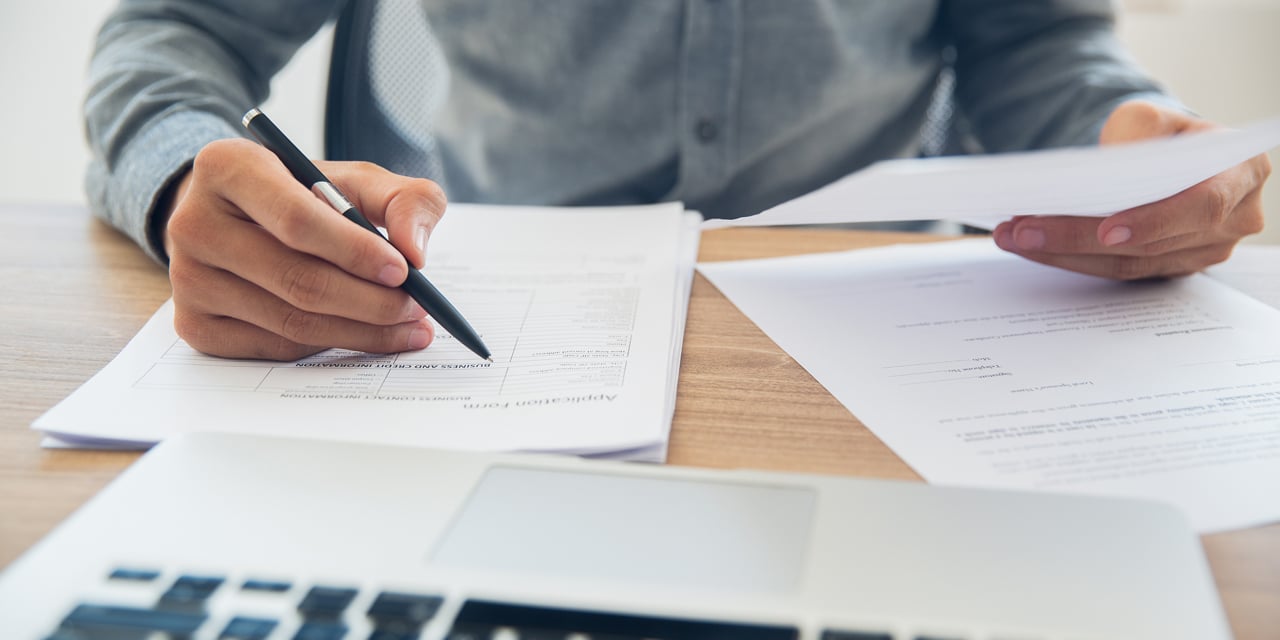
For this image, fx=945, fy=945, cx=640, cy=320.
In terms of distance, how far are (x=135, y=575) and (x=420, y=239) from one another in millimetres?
231

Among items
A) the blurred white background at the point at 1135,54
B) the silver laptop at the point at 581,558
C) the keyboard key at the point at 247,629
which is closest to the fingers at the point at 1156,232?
the silver laptop at the point at 581,558

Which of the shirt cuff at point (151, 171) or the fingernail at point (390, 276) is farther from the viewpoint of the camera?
the shirt cuff at point (151, 171)

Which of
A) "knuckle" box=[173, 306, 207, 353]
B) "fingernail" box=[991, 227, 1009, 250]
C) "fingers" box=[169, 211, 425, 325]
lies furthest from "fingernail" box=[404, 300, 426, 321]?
"fingernail" box=[991, 227, 1009, 250]

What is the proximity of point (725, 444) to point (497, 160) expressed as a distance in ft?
1.83

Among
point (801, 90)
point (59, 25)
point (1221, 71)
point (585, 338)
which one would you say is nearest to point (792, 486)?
point (585, 338)

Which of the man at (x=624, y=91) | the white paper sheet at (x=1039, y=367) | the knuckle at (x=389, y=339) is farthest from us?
the man at (x=624, y=91)

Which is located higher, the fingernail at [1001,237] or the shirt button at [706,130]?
the shirt button at [706,130]

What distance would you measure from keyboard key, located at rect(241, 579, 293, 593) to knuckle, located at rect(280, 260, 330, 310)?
196 millimetres

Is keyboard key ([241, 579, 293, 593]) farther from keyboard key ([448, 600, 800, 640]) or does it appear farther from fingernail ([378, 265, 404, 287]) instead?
fingernail ([378, 265, 404, 287])

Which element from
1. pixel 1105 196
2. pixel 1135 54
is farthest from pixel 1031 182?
pixel 1135 54

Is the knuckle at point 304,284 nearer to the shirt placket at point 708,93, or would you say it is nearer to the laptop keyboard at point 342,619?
the laptop keyboard at point 342,619

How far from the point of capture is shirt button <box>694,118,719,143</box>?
832mm

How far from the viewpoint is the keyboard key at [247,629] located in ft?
0.86

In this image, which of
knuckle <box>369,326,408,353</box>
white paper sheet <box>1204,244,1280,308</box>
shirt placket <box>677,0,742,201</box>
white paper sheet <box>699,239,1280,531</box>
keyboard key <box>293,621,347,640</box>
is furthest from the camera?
shirt placket <box>677,0,742,201</box>
